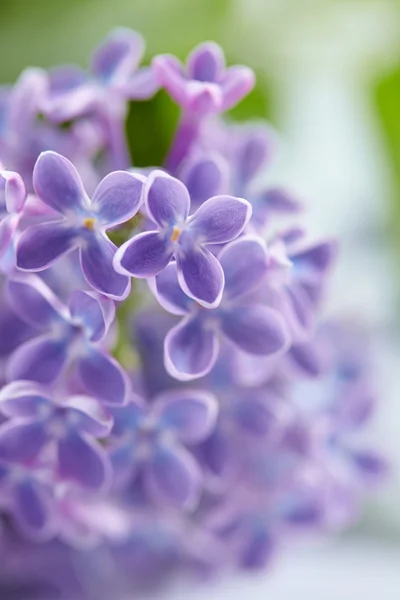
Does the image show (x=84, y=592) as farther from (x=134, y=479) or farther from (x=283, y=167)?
(x=283, y=167)

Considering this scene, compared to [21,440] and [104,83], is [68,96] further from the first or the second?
[21,440]

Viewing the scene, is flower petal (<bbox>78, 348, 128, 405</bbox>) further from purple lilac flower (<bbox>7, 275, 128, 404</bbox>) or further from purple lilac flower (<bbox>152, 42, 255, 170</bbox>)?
purple lilac flower (<bbox>152, 42, 255, 170</bbox>)

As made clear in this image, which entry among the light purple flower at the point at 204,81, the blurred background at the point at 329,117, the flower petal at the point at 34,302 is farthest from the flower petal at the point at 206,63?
the blurred background at the point at 329,117

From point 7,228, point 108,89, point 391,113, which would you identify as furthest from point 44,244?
point 391,113

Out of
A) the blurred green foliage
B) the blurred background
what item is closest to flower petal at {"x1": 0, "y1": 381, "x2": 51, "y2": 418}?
the blurred background

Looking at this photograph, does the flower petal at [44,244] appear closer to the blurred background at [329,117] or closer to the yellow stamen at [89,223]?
the yellow stamen at [89,223]

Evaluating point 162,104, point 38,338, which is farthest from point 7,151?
point 162,104
